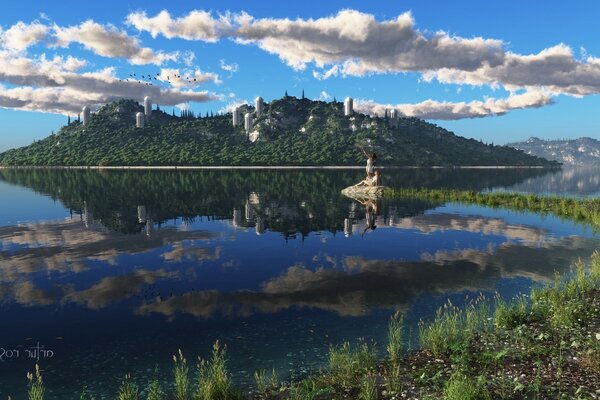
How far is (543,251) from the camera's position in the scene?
105ft

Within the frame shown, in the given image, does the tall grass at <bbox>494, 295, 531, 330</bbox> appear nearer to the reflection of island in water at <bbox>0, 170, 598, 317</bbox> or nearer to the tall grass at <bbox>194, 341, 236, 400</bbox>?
Result: the reflection of island in water at <bbox>0, 170, 598, 317</bbox>

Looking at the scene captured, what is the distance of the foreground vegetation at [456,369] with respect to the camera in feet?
39.1

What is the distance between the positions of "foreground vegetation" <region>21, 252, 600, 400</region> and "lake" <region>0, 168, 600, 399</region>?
1035 millimetres

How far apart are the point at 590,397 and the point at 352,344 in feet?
25.1

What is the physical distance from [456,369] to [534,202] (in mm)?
56945

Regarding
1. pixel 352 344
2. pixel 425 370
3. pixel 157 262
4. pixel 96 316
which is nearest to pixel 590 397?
pixel 425 370

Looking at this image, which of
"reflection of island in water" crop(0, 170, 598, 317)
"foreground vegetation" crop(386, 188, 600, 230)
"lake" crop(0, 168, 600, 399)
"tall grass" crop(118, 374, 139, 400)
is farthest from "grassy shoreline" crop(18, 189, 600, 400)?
"foreground vegetation" crop(386, 188, 600, 230)

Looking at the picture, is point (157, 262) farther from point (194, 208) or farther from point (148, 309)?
point (194, 208)

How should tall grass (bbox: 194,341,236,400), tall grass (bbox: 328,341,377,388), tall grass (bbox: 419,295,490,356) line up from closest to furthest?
1. tall grass (bbox: 194,341,236,400)
2. tall grass (bbox: 328,341,377,388)
3. tall grass (bbox: 419,295,490,356)

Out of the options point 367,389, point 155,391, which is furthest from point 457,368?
point 155,391

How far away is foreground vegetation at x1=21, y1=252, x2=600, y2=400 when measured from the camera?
39.1 ft

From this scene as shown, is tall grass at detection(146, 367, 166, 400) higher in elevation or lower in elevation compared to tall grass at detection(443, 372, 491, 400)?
lower

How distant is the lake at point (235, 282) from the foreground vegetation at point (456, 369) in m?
1.03

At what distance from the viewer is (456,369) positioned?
13016 millimetres
